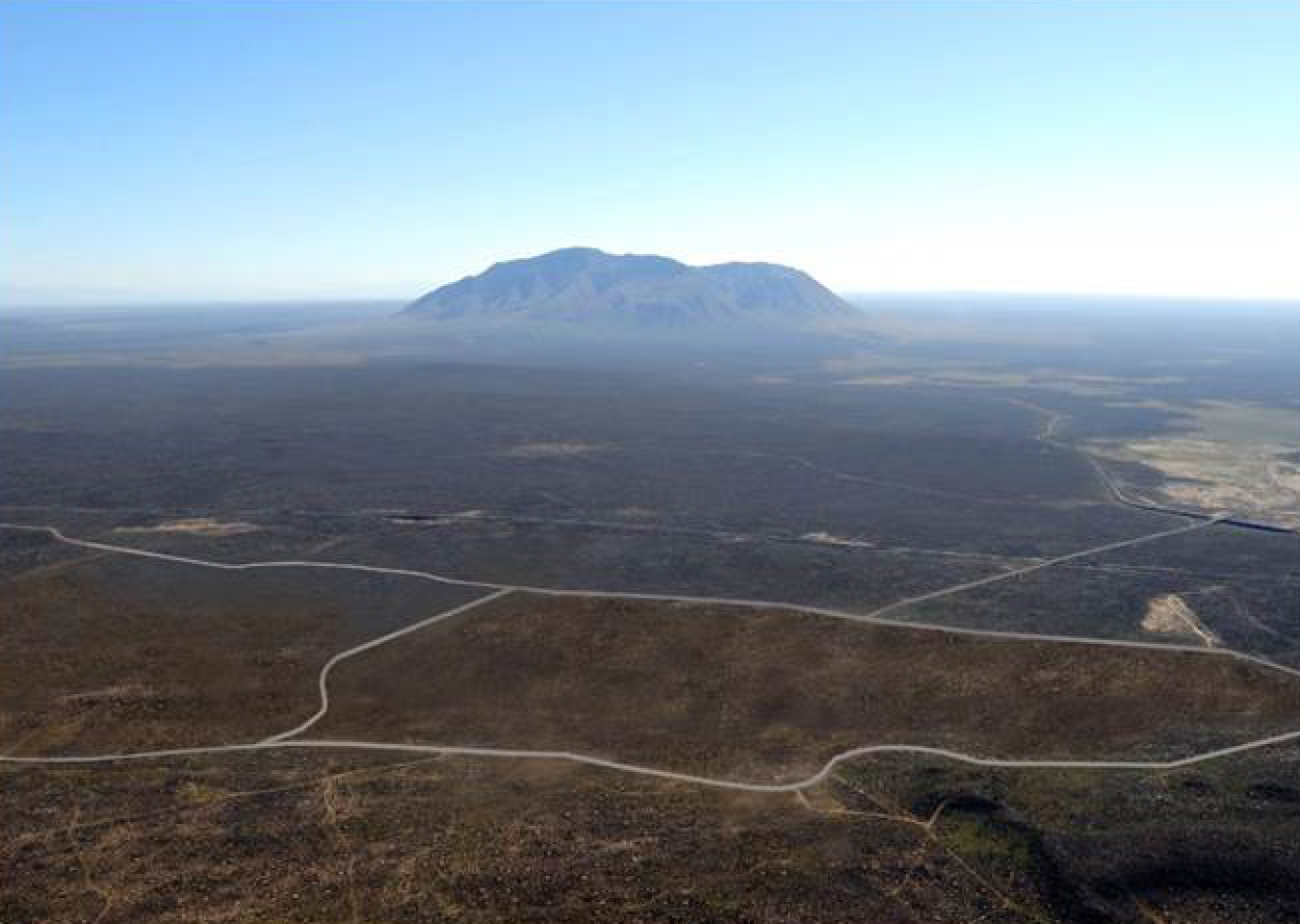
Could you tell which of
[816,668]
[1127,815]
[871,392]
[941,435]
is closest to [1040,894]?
[1127,815]

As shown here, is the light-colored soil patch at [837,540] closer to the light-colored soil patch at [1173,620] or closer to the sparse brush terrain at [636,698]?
the sparse brush terrain at [636,698]

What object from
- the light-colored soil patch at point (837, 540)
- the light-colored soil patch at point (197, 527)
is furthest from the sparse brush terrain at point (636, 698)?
the light-colored soil patch at point (837, 540)

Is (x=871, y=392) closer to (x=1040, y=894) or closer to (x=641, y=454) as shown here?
(x=641, y=454)

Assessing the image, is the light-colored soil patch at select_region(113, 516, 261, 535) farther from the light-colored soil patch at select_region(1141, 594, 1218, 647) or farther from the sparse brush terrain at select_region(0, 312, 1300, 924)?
the light-colored soil patch at select_region(1141, 594, 1218, 647)

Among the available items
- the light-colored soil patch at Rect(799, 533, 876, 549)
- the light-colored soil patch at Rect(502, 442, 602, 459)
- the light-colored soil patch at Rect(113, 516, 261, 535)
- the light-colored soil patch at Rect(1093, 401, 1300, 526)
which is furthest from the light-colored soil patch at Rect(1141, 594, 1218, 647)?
the light-colored soil patch at Rect(502, 442, 602, 459)

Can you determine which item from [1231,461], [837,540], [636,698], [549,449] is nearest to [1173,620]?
[837,540]
